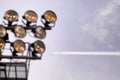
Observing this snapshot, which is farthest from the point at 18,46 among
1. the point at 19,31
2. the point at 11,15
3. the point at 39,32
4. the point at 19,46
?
the point at 11,15

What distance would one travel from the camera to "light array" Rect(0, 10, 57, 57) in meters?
10.7

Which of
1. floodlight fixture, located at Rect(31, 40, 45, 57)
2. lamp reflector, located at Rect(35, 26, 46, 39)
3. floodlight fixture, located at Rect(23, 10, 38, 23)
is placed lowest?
floodlight fixture, located at Rect(31, 40, 45, 57)

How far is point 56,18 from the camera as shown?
38.3 feet

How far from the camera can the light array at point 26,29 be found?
10.7 m

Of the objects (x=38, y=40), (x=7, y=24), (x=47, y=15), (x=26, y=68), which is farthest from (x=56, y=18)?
(x=26, y=68)

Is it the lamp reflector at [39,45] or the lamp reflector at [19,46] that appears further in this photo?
the lamp reflector at [39,45]

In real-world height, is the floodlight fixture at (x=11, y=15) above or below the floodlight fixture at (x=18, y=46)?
above

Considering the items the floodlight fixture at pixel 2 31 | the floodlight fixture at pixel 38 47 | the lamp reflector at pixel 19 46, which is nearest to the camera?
the lamp reflector at pixel 19 46

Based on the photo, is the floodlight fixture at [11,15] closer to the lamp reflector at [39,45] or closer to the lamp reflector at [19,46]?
the lamp reflector at [19,46]

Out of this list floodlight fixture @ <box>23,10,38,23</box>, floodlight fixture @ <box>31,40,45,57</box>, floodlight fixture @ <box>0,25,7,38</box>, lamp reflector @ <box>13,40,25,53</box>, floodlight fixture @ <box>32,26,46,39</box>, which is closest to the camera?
lamp reflector @ <box>13,40,25,53</box>

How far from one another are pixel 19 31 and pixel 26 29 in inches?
22.8

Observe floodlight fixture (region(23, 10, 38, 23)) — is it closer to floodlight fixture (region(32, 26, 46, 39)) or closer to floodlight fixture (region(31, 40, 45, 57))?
floodlight fixture (region(32, 26, 46, 39))

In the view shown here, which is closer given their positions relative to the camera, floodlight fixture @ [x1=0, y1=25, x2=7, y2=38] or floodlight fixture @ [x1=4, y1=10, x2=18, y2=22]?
floodlight fixture @ [x1=0, y1=25, x2=7, y2=38]

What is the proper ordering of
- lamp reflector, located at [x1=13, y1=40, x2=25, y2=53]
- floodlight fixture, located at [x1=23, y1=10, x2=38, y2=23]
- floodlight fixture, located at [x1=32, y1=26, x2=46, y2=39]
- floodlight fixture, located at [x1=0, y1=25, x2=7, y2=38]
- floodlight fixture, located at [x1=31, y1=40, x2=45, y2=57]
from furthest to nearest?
floodlight fixture, located at [x1=23, y1=10, x2=38, y2=23] → floodlight fixture, located at [x1=32, y1=26, x2=46, y2=39] → floodlight fixture, located at [x1=31, y1=40, x2=45, y2=57] → floodlight fixture, located at [x1=0, y1=25, x2=7, y2=38] → lamp reflector, located at [x1=13, y1=40, x2=25, y2=53]
